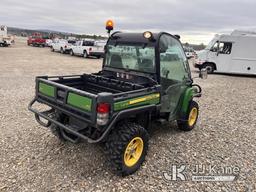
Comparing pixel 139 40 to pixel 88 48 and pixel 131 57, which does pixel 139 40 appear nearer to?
pixel 131 57

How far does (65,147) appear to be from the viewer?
469 cm

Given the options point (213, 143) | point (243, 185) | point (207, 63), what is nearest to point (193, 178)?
point (243, 185)

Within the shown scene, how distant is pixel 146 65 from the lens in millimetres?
4766

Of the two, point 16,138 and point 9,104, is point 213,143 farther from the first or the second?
point 9,104

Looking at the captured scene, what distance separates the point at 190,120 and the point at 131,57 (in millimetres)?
2013

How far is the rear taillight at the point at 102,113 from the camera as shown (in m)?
3.39

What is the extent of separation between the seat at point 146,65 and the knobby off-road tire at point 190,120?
4.69ft

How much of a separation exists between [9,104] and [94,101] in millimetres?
4736

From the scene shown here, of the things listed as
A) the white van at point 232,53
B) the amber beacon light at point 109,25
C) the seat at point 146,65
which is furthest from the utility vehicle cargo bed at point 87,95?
the white van at point 232,53

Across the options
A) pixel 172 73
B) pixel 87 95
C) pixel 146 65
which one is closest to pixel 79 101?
pixel 87 95

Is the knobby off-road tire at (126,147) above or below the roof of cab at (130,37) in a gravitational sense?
below

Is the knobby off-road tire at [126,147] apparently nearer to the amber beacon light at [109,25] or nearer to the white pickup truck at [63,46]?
the amber beacon light at [109,25]

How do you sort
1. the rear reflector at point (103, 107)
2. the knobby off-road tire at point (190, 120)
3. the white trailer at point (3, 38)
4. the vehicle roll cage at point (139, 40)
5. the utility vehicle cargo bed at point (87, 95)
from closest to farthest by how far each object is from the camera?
1. the rear reflector at point (103, 107)
2. the utility vehicle cargo bed at point (87, 95)
3. the vehicle roll cage at point (139, 40)
4. the knobby off-road tire at point (190, 120)
5. the white trailer at point (3, 38)

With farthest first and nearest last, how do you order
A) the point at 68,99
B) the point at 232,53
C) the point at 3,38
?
the point at 3,38, the point at 232,53, the point at 68,99
